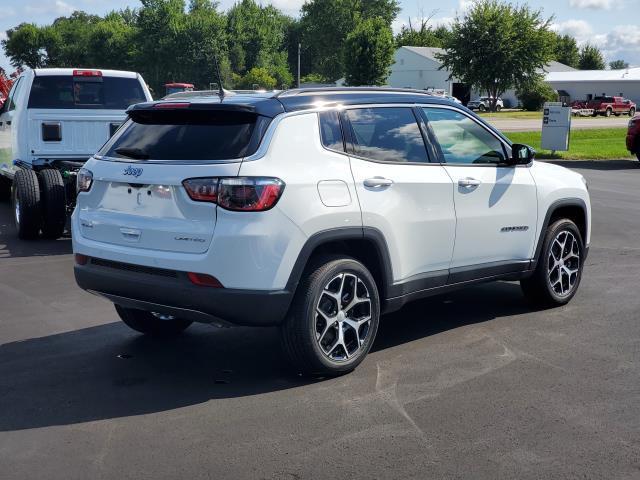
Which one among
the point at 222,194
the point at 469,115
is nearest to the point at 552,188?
the point at 469,115

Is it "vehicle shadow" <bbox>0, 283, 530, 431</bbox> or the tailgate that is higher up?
the tailgate

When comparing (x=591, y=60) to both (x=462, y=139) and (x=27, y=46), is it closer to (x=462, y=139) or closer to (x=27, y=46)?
(x=27, y=46)

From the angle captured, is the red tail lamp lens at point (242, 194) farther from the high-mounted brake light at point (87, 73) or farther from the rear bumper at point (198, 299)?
the high-mounted brake light at point (87, 73)

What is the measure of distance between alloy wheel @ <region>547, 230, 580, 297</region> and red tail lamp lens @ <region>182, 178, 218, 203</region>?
3.36 meters

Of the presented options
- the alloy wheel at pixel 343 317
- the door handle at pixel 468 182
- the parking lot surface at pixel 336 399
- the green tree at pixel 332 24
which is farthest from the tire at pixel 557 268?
the green tree at pixel 332 24

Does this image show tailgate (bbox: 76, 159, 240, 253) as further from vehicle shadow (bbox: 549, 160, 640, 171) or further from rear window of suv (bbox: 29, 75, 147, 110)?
vehicle shadow (bbox: 549, 160, 640, 171)

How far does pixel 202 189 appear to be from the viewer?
4.89 meters

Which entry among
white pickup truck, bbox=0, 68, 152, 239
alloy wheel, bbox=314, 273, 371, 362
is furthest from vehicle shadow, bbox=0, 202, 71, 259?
alloy wheel, bbox=314, 273, 371, 362

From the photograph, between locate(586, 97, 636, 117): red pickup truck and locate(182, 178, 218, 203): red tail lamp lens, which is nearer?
locate(182, 178, 218, 203): red tail lamp lens

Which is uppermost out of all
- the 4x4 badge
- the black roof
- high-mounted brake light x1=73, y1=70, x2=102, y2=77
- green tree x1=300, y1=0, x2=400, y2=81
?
green tree x1=300, y1=0, x2=400, y2=81

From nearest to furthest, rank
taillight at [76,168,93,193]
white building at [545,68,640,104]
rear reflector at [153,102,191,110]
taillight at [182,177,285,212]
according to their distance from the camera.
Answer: taillight at [182,177,285,212] → rear reflector at [153,102,191,110] → taillight at [76,168,93,193] → white building at [545,68,640,104]

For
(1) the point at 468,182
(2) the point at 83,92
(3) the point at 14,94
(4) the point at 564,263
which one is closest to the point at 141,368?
(1) the point at 468,182

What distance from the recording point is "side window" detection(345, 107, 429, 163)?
563cm

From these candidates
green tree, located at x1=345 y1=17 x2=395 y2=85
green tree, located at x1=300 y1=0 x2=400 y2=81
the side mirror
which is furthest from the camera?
green tree, located at x1=300 y1=0 x2=400 y2=81
